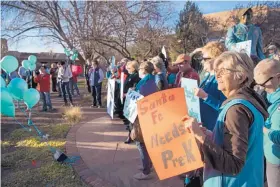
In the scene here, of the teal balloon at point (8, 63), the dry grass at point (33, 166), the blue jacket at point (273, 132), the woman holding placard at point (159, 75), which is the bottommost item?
the dry grass at point (33, 166)

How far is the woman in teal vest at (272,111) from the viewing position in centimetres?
212

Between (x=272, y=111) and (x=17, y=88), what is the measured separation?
4.11 meters

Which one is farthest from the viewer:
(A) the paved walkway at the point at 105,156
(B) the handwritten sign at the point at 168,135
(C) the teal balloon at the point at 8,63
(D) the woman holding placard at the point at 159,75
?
(C) the teal balloon at the point at 8,63

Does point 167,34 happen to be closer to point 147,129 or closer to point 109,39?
point 109,39

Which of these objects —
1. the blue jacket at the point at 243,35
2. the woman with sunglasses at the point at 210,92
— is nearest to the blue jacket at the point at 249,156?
the woman with sunglasses at the point at 210,92

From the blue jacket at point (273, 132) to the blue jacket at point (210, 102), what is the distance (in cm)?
46

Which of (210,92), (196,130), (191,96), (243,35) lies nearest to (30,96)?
(191,96)

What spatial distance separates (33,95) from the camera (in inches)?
189

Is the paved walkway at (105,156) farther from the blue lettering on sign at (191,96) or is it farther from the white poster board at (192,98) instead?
the blue lettering on sign at (191,96)

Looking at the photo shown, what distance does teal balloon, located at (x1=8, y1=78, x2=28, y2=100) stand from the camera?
436 centimetres

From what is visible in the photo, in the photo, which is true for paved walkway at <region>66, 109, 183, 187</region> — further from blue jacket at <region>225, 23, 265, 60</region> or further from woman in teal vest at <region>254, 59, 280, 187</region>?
blue jacket at <region>225, 23, 265, 60</region>

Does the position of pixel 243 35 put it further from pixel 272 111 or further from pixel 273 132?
pixel 273 132

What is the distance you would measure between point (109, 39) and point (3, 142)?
25.8 ft

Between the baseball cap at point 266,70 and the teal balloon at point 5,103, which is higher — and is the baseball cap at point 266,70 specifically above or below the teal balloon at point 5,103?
above
